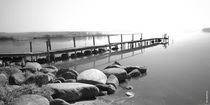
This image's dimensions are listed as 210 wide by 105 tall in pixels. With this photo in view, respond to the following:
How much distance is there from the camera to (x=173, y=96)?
332 inches

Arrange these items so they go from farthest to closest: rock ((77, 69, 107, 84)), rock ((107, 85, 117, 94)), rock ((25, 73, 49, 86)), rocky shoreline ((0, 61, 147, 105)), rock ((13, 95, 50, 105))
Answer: rock ((77, 69, 107, 84)), rock ((107, 85, 117, 94)), rock ((25, 73, 49, 86)), rocky shoreline ((0, 61, 147, 105)), rock ((13, 95, 50, 105))

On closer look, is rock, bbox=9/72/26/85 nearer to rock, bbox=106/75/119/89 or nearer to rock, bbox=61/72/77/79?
rock, bbox=61/72/77/79

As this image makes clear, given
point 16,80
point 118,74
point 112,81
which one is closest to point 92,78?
point 112,81

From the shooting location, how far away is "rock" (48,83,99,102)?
7211 millimetres

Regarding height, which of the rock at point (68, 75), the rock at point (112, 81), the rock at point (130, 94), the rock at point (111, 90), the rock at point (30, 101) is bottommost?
the rock at point (130, 94)

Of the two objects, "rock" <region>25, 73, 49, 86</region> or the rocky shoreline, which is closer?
the rocky shoreline

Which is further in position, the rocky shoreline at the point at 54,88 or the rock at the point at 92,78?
the rock at the point at 92,78

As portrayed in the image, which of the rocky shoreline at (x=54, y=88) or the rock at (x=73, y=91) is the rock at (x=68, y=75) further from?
the rock at (x=73, y=91)

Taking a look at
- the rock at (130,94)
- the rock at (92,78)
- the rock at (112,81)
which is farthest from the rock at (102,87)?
the rock at (130,94)

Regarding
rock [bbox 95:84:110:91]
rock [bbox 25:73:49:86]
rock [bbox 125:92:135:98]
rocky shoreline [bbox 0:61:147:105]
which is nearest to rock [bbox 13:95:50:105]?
rocky shoreline [bbox 0:61:147:105]

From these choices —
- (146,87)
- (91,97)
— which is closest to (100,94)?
(91,97)

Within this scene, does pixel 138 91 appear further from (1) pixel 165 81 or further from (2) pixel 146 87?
(1) pixel 165 81

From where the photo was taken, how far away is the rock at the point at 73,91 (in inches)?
284

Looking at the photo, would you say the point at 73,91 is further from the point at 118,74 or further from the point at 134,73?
the point at 134,73
